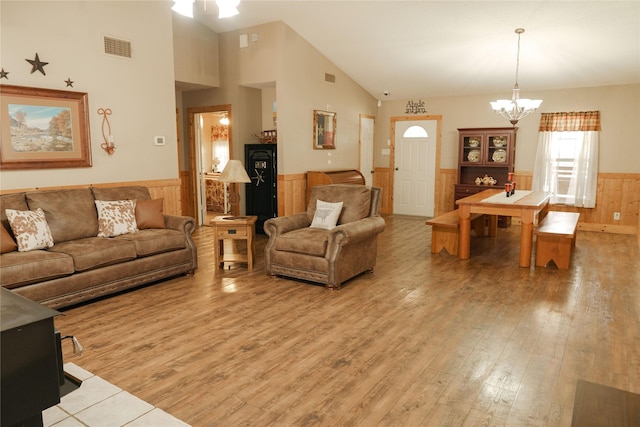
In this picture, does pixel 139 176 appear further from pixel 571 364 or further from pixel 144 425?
pixel 571 364

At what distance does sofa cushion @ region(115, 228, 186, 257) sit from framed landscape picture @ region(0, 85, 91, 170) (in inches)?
42.4

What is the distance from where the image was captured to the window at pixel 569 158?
729 centimetres

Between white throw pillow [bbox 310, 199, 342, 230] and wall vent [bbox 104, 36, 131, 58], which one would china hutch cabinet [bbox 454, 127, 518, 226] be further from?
wall vent [bbox 104, 36, 131, 58]

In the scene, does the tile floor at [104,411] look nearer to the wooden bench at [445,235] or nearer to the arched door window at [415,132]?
the wooden bench at [445,235]

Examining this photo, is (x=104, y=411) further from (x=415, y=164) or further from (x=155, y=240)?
(x=415, y=164)

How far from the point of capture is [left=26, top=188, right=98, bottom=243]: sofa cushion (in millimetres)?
4094

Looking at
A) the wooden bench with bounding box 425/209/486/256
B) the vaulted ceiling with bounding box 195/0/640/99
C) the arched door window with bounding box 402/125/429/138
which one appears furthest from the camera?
the arched door window with bounding box 402/125/429/138

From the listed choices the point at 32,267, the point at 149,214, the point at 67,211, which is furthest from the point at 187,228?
the point at 32,267

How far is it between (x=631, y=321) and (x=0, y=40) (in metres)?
5.89

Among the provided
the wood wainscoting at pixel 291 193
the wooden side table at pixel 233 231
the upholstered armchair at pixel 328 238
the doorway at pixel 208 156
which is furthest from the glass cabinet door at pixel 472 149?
the wooden side table at pixel 233 231

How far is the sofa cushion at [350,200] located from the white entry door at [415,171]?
4.20 m

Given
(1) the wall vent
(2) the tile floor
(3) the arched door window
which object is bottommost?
(2) the tile floor

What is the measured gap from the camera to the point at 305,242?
4430 millimetres

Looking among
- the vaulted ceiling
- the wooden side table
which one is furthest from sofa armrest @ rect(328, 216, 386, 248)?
the vaulted ceiling
